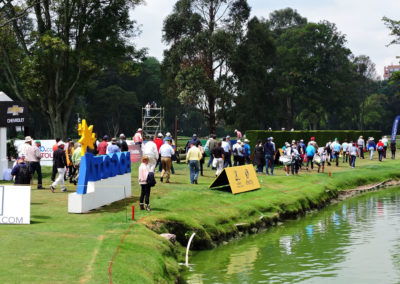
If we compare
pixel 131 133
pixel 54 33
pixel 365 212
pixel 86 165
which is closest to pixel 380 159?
pixel 365 212

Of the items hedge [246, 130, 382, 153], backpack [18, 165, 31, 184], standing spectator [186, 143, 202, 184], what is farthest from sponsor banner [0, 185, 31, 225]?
hedge [246, 130, 382, 153]

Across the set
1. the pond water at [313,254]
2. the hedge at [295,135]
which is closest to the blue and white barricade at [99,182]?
the pond water at [313,254]

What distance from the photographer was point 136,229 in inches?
598

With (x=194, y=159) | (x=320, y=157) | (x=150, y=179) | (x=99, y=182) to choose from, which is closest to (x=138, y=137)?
(x=194, y=159)

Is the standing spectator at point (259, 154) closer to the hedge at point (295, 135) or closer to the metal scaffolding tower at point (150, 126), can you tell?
the hedge at point (295, 135)

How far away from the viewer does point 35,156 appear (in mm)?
22312

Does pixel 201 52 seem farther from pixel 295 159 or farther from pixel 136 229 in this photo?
pixel 136 229

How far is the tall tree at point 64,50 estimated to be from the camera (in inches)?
1581

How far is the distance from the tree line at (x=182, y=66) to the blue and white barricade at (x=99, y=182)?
1550 cm

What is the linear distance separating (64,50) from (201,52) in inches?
754

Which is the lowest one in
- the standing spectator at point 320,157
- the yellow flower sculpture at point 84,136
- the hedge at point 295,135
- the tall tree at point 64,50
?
the standing spectator at point 320,157

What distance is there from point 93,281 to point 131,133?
284ft

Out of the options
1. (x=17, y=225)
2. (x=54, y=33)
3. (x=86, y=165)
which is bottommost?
(x=17, y=225)

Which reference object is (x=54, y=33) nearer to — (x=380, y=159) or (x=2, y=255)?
(x=380, y=159)
